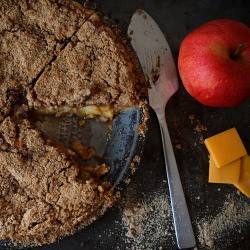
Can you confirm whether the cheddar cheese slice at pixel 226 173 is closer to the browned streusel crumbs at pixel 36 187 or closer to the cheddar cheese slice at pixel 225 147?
the cheddar cheese slice at pixel 225 147

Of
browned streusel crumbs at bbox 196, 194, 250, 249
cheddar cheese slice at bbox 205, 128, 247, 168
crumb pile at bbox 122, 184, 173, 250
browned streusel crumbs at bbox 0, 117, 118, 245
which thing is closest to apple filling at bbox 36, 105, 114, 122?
browned streusel crumbs at bbox 0, 117, 118, 245

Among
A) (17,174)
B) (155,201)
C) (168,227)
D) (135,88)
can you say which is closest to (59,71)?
(135,88)

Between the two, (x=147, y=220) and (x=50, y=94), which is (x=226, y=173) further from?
(x=50, y=94)

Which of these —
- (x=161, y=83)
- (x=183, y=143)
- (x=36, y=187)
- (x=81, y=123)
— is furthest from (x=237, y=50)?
(x=36, y=187)

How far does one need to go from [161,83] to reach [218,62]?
13.0 inches

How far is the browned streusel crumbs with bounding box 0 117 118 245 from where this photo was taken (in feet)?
5.96

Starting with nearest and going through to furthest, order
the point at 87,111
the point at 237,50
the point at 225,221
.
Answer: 1. the point at 237,50
2. the point at 87,111
3. the point at 225,221

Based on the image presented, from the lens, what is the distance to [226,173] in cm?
212

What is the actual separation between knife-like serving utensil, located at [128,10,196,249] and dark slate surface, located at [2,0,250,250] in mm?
54

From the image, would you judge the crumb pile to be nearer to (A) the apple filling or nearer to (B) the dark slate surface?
(B) the dark slate surface

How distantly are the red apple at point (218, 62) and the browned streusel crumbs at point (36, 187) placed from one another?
0.63m

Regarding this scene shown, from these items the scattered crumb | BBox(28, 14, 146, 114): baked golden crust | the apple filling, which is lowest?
the scattered crumb

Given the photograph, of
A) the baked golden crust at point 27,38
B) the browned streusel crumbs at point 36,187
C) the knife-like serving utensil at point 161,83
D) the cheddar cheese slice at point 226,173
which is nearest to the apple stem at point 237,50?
the knife-like serving utensil at point 161,83

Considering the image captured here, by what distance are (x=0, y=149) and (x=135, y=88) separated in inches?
24.4
